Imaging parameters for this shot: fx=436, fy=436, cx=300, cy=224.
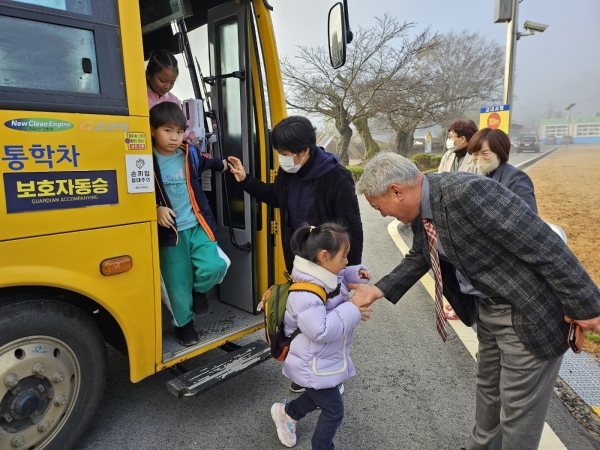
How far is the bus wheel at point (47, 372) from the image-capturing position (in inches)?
78.7

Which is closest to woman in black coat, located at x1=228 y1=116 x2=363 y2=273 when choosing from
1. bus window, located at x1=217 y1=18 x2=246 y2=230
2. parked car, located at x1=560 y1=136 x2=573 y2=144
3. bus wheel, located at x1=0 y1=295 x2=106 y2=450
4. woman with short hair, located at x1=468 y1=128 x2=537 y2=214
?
bus window, located at x1=217 y1=18 x2=246 y2=230

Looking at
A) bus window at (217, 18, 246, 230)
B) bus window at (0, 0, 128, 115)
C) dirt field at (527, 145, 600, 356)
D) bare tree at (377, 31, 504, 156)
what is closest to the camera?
bus window at (0, 0, 128, 115)

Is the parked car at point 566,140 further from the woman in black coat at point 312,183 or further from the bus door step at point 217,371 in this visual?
the bus door step at point 217,371

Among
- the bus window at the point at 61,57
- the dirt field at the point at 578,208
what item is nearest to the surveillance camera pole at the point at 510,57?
the dirt field at the point at 578,208

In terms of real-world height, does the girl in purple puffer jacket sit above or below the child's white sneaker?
above

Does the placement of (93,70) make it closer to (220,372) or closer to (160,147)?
(160,147)

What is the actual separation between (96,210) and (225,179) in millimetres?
1368

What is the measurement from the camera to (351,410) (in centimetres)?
288

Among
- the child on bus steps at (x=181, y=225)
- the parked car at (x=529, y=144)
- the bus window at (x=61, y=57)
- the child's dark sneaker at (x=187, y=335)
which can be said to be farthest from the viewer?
the parked car at (x=529, y=144)

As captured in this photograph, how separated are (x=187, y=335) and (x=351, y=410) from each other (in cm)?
119

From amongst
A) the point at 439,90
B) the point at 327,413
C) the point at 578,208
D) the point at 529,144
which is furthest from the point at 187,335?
the point at 529,144

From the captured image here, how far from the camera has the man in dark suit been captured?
172cm

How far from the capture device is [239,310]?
352 centimetres

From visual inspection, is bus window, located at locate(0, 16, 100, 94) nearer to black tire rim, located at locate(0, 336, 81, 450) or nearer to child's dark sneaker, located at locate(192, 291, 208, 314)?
black tire rim, located at locate(0, 336, 81, 450)
